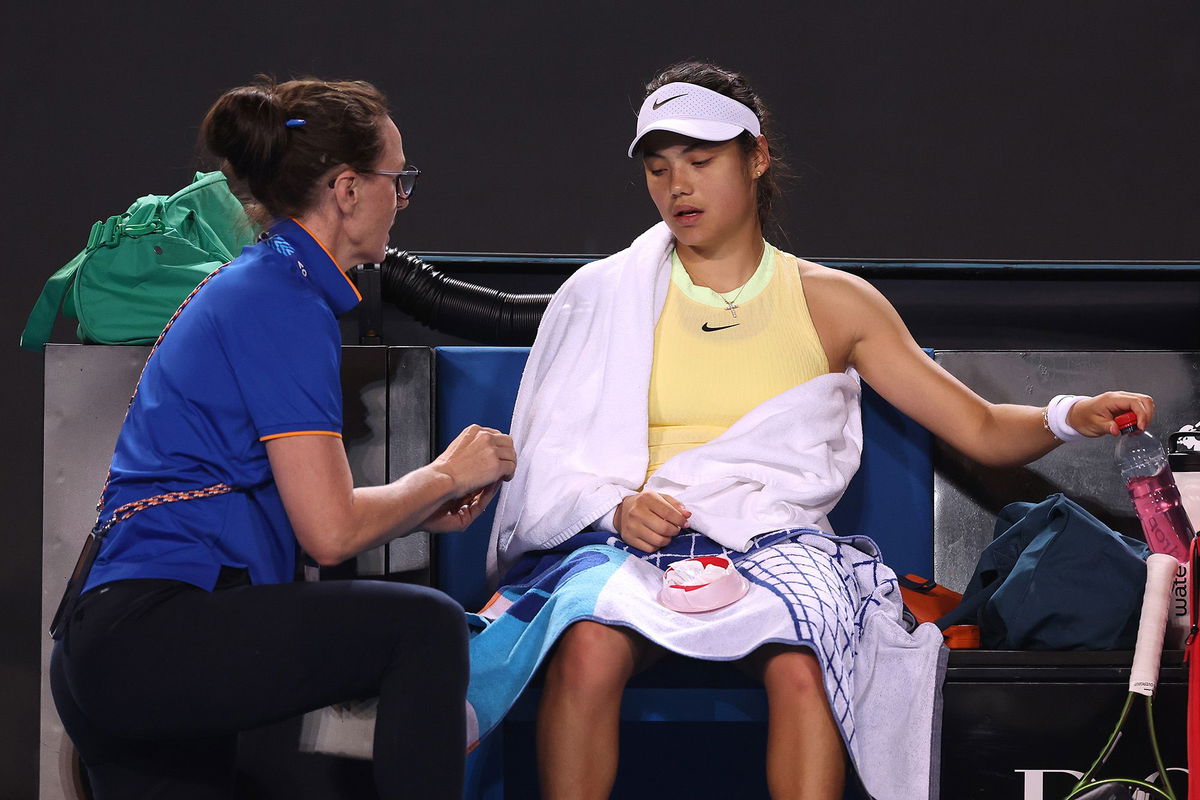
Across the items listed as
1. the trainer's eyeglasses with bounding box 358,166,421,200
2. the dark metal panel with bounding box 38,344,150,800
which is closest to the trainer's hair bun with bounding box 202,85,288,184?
the trainer's eyeglasses with bounding box 358,166,421,200

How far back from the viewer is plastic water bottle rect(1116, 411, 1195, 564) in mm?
1972

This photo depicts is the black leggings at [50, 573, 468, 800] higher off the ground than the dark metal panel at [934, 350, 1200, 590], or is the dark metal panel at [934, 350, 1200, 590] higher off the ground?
the dark metal panel at [934, 350, 1200, 590]

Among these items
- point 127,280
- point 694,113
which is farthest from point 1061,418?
point 127,280

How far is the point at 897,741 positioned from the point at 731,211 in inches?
38.1

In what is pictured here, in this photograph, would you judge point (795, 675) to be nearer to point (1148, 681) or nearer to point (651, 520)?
point (651, 520)

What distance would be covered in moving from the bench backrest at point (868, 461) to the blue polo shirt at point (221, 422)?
87 cm

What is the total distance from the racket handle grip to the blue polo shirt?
1.25 m

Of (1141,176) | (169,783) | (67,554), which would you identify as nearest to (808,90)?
(1141,176)

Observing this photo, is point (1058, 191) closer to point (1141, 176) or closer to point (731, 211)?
point (1141, 176)

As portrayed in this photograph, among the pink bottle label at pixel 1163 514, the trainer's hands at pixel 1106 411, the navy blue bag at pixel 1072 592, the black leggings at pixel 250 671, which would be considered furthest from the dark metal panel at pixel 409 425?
the pink bottle label at pixel 1163 514

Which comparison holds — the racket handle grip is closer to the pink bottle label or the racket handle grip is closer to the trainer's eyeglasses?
the pink bottle label

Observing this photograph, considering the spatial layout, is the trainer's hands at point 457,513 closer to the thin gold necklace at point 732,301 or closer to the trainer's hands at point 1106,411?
the thin gold necklace at point 732,301

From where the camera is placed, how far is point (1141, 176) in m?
3.03

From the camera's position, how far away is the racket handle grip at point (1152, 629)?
6.02ft
